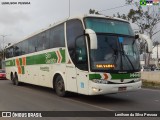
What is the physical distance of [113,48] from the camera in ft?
38.1

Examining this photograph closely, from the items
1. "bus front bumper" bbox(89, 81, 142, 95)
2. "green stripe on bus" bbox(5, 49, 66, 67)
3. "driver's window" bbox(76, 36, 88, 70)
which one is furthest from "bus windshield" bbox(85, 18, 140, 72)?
"green stripe on bus" bbox(5, 49, 66, 67)

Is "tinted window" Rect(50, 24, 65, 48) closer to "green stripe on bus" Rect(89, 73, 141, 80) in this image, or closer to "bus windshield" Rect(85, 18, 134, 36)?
"bus windshield" Rect(85, 18, 134, 36)

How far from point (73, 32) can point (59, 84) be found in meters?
2.76

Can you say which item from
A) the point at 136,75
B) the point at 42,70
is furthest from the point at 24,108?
the point at 42,70

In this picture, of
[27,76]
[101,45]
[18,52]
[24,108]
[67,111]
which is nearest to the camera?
[67,111]

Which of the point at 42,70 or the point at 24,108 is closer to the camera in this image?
the point at 24,108

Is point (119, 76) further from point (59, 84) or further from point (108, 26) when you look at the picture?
point (59, 84)

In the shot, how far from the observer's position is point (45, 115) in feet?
30.8

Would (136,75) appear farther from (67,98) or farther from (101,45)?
(67,98)

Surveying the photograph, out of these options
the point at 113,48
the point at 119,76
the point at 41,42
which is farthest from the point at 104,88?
the point at 41,42

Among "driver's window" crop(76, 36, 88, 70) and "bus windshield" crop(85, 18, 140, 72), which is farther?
"driver's window" crop(76, 36, 88, 70)

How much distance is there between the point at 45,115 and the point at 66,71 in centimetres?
403

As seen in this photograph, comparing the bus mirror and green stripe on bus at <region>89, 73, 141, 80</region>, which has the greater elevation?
the bus mirror

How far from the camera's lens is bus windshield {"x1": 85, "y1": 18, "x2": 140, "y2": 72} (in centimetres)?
1132
